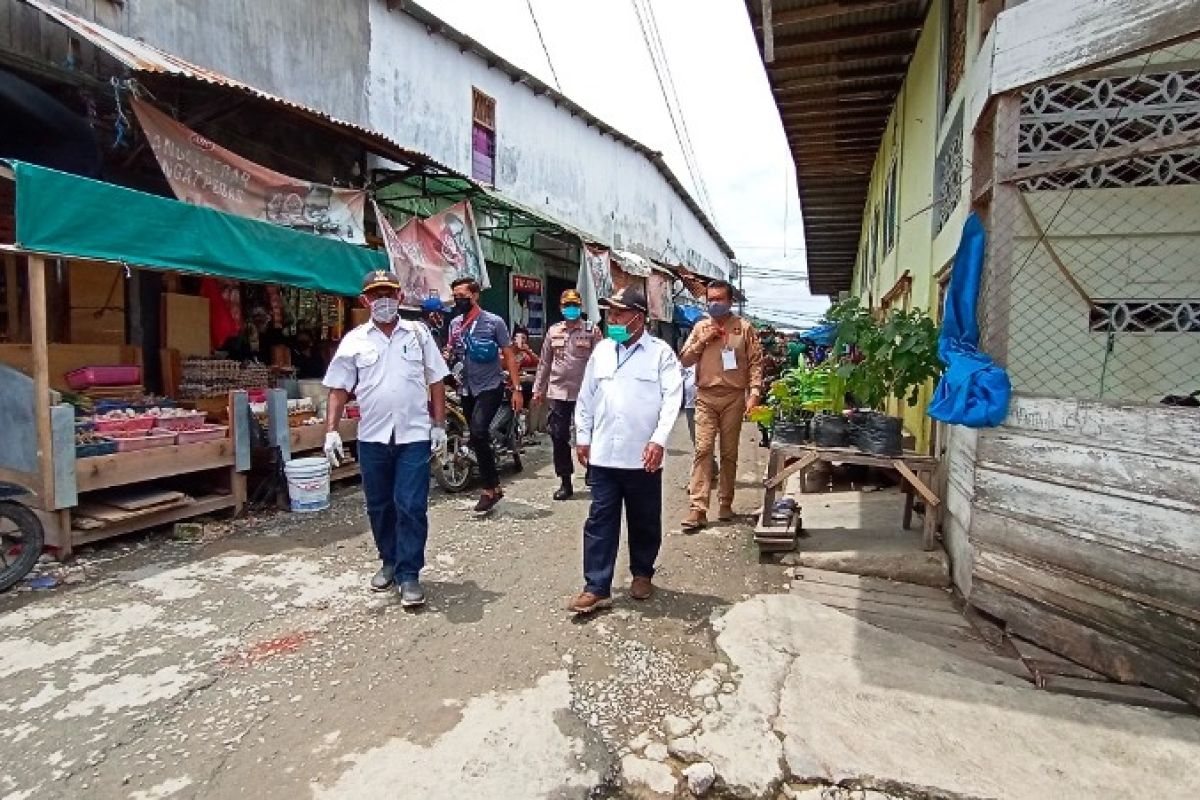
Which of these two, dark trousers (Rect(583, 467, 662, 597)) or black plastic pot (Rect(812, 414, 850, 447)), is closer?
dark trousers (Rect(583, 467, 662, 597))

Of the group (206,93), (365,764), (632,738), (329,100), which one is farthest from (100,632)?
(329,100)

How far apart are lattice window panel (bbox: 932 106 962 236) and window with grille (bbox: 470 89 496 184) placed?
8.66 meters

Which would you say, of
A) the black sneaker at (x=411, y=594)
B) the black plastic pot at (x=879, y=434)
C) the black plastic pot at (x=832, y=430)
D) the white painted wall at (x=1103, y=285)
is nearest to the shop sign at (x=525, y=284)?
the black plastic pot at (x=832, y=430)

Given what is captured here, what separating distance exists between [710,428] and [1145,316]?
300 cm

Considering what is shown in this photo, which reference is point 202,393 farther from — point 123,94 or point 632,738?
point 632,738

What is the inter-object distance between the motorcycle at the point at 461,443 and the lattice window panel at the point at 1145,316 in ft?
15.9

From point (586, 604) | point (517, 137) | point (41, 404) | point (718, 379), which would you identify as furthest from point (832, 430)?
point (517, 137)

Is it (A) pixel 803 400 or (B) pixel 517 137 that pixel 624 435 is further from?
(B) pixel 517 137

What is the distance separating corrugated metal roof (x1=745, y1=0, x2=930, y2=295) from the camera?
250 inches

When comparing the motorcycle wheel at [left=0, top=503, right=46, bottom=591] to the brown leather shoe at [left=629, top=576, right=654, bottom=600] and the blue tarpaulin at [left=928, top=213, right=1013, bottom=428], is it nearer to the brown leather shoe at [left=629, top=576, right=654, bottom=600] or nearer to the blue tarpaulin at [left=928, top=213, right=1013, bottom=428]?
the brown leather shoe at [left=629, top=576, right=654, bottom=600]

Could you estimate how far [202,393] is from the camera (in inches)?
271

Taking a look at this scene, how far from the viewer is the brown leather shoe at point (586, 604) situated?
12.8ft

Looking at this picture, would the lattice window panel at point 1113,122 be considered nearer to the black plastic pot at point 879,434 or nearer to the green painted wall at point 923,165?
the green painted wall at point 923,165

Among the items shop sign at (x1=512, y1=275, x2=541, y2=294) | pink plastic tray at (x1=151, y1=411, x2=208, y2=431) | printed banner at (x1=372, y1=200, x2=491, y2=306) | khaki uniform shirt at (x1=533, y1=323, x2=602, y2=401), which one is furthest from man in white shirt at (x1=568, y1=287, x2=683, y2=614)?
shop sign at (x1=512, y1=275, x2=541, y2=294)
